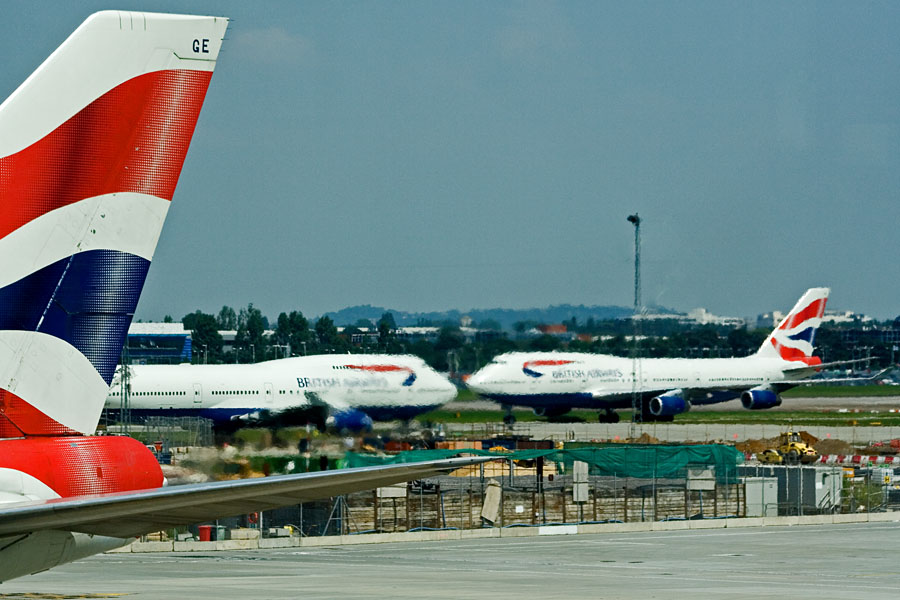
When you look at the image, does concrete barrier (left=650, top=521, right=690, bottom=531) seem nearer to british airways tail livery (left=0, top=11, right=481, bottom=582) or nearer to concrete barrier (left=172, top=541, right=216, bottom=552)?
concrete barrier (left=172, top=541, right=216, bottom=552)

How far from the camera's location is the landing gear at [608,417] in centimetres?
9850

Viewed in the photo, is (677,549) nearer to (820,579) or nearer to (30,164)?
(820,579)

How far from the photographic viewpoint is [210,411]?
2744 inches

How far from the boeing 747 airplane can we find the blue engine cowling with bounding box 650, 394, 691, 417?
113 feet

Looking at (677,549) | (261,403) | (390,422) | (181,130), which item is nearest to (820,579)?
(677,549)

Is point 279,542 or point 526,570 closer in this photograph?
point 526,570

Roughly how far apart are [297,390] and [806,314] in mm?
63669

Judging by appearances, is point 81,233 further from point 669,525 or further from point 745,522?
point 745,522

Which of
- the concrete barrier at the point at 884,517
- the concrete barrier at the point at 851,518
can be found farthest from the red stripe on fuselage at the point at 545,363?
the concrete barrier at the point at 851,518

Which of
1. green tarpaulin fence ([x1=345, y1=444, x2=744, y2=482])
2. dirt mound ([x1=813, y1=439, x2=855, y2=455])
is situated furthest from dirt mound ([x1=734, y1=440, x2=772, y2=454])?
green tarpaulin fence ([x1=345, y1=444, x2=744, y2=482])

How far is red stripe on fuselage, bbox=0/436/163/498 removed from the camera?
1087 cm

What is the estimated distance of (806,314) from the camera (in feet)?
385

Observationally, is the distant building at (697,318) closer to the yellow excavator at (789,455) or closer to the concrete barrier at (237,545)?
the yellow excavator at (789,455)

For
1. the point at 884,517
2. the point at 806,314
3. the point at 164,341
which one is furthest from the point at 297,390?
the point at 806,314
